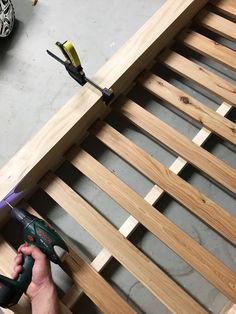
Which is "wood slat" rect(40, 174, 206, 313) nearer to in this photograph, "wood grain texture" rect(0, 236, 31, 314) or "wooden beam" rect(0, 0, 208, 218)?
"wooden beam" rect(0, 0, 208, 218)

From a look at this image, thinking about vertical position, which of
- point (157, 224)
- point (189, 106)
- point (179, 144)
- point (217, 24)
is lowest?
point (157, 224)

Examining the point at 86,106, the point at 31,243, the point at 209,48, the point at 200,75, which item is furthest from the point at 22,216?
the point at 209,48

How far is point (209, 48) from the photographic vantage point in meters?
1.38

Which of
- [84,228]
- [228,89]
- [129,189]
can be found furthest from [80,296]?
[228,89]

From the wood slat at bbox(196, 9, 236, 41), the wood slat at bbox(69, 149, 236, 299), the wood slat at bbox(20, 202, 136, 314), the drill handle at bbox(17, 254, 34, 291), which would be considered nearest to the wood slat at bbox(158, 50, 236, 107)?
the wood slat at bbox(196, 9, 236, 41)

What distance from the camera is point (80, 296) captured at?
106cm

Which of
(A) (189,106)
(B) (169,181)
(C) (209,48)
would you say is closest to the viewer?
(B) (169,181)

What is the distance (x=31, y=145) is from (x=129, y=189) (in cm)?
36

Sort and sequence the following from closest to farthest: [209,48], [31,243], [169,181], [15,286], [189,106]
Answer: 1. [15,286]
2. [31,243]
3. [169,181]
4. [189,106]
5. [209,48]

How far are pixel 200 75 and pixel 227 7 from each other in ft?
1.19

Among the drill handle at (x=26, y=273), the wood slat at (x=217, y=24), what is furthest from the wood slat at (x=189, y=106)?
the drill handle at (x=26, y=273)

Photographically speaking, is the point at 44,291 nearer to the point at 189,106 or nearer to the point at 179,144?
the point at 179,144

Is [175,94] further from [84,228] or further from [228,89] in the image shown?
[84,228]

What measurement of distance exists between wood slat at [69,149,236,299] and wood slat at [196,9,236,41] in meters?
0.74
